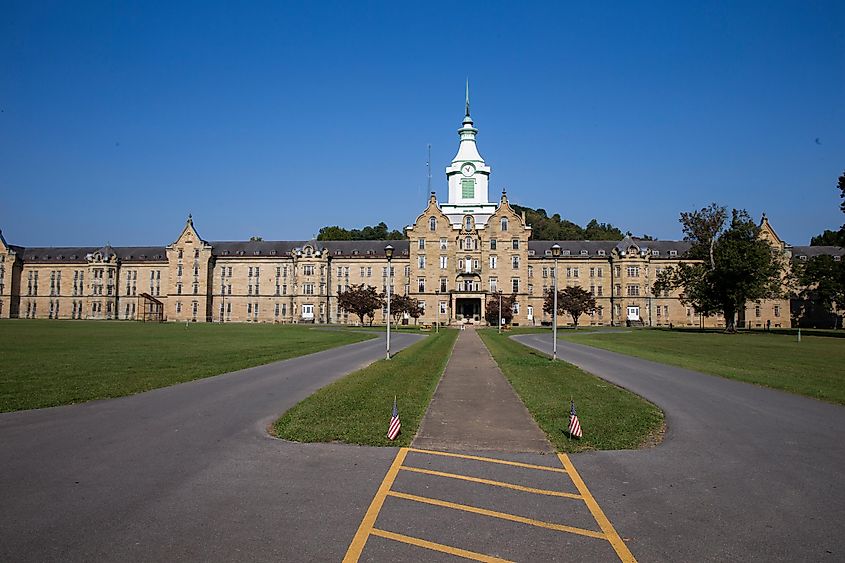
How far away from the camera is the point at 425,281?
110 metres

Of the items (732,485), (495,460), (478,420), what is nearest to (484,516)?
(495,460)

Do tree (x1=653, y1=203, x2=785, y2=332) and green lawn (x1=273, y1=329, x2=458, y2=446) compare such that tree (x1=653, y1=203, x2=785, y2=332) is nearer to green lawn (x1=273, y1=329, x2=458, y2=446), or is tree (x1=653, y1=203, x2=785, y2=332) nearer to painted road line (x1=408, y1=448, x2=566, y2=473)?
green lawn (x1=273, y1=329, x2=458, y2=446)

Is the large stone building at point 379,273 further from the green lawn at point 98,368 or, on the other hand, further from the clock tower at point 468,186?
the green lawn at point 98,368

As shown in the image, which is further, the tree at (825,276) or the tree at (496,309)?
the tree at (496,309)

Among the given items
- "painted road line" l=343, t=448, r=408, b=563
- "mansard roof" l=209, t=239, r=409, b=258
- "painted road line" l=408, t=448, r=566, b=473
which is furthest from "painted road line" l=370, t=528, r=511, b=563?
"mansard roof" l=209, t=239, r=409, b=258

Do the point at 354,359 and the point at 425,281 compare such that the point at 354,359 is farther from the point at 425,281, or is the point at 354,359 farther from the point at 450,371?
the point at 425,281

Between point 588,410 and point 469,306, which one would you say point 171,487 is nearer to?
point 588,410

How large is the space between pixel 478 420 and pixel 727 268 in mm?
68716

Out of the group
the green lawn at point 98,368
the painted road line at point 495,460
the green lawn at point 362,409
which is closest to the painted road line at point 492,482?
the painted road line at point 495,460

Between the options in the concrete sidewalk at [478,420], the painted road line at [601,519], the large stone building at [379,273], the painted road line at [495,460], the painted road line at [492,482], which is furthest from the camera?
the large stone building at [379,273]

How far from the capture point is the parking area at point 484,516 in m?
6.78

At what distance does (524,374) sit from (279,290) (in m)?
98.3

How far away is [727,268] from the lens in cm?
7444

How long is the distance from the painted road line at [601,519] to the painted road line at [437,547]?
127 cm
